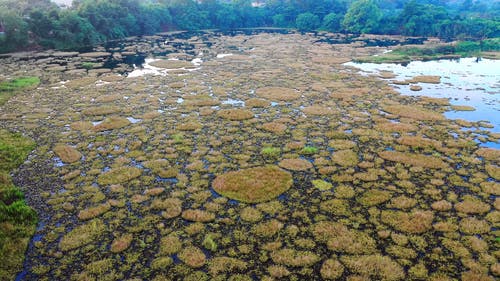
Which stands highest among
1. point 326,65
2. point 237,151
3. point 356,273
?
point 326,65

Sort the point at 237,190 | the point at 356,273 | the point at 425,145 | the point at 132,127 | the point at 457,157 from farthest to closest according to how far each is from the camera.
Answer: the point at 132,127
the point at 425,145
the point at 457,157
the point at 237,190
the point at 356,273

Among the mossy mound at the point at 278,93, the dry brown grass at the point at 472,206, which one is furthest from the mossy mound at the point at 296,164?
the mossy mound at the point at 278,93

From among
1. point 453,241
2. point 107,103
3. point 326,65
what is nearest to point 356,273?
point 453,241

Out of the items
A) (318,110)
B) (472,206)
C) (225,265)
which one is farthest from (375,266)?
(318,110)

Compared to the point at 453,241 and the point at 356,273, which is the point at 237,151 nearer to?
the point at 356,273

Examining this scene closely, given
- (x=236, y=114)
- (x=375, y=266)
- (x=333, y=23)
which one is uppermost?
(x=333, y=23)

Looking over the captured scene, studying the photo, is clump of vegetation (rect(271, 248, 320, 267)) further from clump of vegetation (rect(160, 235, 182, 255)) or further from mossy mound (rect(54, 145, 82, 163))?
mossy mound (rect(54, 145, 82, 163))

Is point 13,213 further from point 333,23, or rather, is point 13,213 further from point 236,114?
point 333,23
